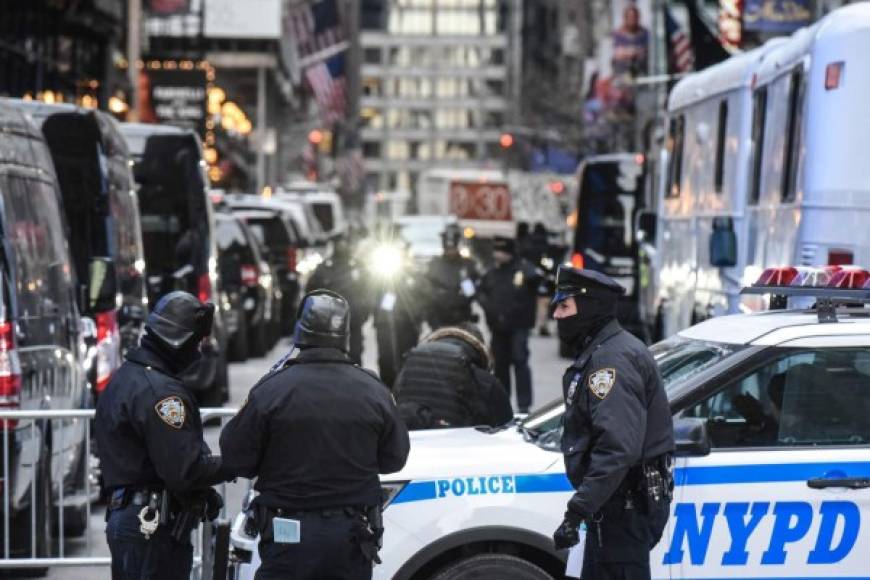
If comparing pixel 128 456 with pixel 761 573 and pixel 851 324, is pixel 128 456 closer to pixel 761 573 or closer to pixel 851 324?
pixel 761 573

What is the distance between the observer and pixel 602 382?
22.6 feet

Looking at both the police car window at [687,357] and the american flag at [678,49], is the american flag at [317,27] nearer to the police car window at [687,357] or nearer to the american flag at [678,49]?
the american flag at [678,49]

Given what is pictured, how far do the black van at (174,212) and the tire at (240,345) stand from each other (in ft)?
12.7

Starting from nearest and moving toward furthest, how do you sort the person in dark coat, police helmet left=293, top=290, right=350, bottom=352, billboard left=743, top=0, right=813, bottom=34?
1. police helmet left=293, top=290, right=350, bottom=352
2. the person in dark coat
3. billboard left=743, top=0, right=813, bottom=34

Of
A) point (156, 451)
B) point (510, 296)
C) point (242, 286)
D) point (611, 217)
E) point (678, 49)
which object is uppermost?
point (678, 49)

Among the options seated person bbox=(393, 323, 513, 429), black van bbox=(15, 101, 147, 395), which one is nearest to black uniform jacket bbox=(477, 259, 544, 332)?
black van bbox=(15, 101, 147, 395)

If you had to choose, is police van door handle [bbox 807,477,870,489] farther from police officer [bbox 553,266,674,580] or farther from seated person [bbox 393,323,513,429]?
seated person [bbox 393,323,513,429]

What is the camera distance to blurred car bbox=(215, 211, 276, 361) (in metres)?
23.7

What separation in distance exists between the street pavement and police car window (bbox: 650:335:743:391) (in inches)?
99.9

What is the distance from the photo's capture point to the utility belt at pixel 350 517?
6.43m

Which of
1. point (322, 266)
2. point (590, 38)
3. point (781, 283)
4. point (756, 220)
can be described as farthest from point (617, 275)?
point (590, 38)

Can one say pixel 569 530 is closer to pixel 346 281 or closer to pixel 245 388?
pixel 346 281

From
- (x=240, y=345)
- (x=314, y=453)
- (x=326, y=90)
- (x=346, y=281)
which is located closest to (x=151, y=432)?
(x=314, y=453)

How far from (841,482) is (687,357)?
888 millimetres
